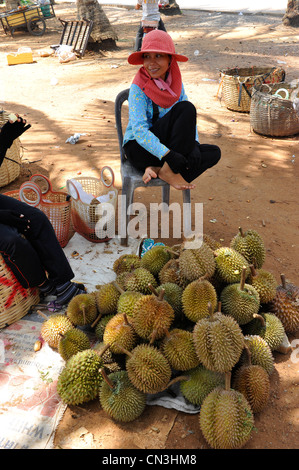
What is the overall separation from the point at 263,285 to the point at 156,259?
0.66 metres

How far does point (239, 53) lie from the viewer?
9273 millimetres

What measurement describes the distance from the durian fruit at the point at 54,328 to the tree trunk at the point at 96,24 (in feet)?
30.4

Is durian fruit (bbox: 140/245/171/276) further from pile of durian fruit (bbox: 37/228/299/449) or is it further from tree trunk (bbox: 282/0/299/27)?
tree trunk (bbox: 282/0/299/27)

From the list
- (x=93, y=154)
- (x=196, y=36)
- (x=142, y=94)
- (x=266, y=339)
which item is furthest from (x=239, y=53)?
(x=266, y=339)

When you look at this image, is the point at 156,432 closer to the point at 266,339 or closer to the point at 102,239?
the point at 266,339

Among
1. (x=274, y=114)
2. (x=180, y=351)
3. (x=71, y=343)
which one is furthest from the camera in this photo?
(x=274, y=114)

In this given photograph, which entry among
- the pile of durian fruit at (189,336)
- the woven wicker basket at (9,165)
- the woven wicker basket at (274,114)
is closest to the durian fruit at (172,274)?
the pile of durian fruit at (189,336)

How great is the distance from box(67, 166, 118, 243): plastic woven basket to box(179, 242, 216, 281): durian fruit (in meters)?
1.15

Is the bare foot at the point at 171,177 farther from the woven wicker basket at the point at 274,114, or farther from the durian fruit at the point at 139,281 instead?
the woven wicker basket at the point at 274,114

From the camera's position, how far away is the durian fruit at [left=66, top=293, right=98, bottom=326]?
2.26 meters

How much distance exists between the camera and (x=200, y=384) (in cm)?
193

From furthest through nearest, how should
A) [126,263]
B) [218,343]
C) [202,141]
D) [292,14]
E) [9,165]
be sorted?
[292,14], [202,141], [9,165], [126,263], [218,343]

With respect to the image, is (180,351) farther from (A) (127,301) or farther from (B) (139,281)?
(B) (139,281)

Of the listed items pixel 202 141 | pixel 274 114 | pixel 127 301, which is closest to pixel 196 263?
pixel 127 301
